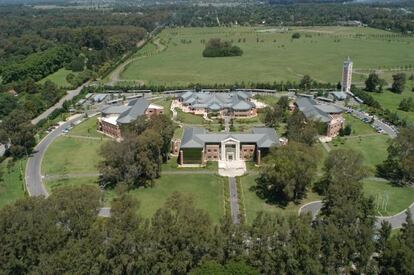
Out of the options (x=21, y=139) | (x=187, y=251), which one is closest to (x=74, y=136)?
(x=21, y=139)

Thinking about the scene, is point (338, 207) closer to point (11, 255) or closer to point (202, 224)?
point (202, 224)

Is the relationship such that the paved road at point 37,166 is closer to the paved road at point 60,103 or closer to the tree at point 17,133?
the tree at point 17,133

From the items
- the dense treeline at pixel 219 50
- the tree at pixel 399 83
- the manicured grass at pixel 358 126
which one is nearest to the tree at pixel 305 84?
the tree at pixel 399 83

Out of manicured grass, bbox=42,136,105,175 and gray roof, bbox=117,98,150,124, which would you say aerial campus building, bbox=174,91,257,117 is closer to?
gray roof, bbox=117,98,150,124

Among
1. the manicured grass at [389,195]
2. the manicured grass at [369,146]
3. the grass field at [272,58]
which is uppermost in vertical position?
the manicured grass at [389,195]

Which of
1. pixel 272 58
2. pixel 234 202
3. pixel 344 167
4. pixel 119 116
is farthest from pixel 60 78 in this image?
pixel 344 167
